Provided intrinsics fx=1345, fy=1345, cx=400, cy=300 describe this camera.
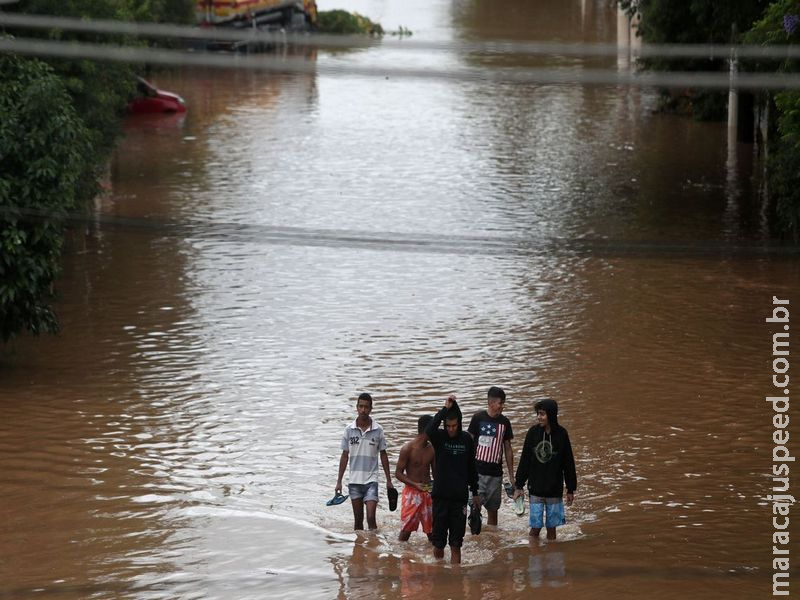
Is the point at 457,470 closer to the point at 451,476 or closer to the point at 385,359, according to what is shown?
the point at 451,476

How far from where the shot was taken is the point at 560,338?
19062 mm

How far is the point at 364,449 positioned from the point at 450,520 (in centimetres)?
118

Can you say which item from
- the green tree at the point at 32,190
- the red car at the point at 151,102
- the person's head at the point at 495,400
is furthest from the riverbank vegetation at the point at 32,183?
the red car at the point at 151,102

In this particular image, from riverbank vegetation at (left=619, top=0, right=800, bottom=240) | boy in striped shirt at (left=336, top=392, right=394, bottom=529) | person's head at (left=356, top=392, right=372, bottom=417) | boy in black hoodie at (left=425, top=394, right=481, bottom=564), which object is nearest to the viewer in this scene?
boy in black hoodie at (left=425, top=394, right=481, bottom=564)

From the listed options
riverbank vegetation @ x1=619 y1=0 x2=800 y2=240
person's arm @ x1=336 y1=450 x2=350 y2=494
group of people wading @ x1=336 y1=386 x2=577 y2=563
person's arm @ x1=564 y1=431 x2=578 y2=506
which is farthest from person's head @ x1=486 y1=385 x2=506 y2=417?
riverbank vegetation @ x1=619 y1=0 x2=800 y2=240

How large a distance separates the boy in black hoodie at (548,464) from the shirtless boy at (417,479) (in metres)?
0.80

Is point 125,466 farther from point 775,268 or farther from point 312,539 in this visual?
point 775,268

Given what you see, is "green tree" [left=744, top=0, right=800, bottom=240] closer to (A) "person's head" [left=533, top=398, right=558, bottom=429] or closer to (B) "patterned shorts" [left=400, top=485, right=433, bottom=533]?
(A) "person's head" [left=533, top=398, right=558, bottom=429]

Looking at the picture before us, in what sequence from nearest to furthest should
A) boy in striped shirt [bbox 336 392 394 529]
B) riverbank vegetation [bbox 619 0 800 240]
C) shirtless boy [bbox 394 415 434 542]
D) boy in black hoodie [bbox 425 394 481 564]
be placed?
boy in black hoodie [bbox 425 394 481 564] → shirtless boy [bbox 394 415 434 542] → boy in striped shirt [bbox 336 392 394 529] → riverbank vegetation [bbox 619 0 800 240]

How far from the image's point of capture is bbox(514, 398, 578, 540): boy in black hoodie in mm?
11562

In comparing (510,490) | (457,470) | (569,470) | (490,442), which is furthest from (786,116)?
(457,470)

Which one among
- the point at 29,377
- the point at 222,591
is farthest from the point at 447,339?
the point at 222,591

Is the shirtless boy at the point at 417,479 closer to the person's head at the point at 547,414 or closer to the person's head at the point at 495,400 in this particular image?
the person's head at the point at 495,400

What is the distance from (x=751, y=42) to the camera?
71.9 ft
